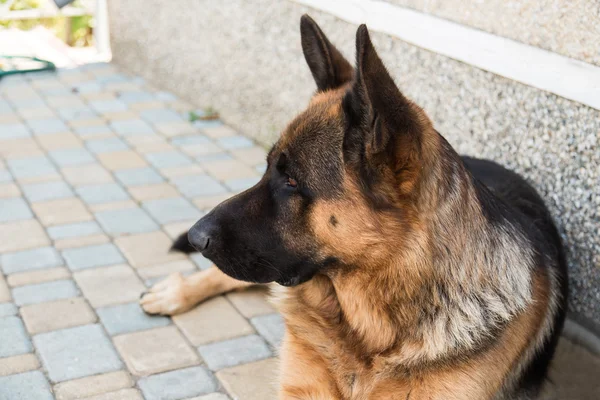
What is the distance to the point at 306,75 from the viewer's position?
5.77 metres

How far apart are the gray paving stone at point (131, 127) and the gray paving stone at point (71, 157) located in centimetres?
54

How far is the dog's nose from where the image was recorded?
2857 millimetres

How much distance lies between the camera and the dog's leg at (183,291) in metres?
3.97

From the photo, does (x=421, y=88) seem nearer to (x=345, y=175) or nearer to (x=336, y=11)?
(x=336, y=11)

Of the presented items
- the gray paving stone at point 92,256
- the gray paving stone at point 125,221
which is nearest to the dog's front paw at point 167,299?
the gray paving stone at point 92,256

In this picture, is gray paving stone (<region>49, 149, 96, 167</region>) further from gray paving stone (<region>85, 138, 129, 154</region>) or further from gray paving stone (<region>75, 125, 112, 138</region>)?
gray paving stone (<region>75, 125, 112, 138</region>)

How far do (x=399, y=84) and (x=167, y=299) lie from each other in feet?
6.64

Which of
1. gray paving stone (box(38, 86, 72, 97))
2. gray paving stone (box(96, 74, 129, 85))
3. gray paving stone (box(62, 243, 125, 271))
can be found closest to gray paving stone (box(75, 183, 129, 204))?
gray paving stone (box(62, 243, 125, 271))

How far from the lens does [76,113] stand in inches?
271

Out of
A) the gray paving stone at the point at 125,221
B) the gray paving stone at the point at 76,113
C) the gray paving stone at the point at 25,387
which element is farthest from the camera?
the gray paving stone at the point at 76,113

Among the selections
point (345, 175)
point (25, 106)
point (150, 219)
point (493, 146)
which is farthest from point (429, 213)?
point (25, 106)

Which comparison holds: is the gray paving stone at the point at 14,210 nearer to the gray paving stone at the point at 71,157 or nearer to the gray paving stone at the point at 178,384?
the gray paving stone at the point at 71,157

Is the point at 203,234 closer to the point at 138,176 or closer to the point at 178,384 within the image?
the point at 178,384

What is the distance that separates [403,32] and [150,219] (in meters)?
2.06
